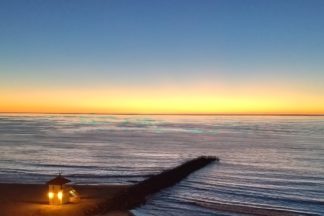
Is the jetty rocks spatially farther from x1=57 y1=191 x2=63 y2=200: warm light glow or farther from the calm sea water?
x1=57 y1=191 x2=63 y2=200: warm light glow

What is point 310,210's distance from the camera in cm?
2817

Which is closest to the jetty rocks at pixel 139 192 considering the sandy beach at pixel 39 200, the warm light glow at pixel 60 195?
the sandy beach at pixel 39 200

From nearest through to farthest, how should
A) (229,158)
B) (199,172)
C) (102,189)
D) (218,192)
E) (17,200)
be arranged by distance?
(17,200)
(102,189)
(218,192)
(199,172)
(229,158)

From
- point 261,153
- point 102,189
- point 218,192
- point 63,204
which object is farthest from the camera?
point 261,153

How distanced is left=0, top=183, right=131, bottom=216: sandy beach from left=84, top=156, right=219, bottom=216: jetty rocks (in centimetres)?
74

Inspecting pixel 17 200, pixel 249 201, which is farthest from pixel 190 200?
pixel 17 200

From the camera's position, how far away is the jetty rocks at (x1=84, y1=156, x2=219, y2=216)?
24878mm

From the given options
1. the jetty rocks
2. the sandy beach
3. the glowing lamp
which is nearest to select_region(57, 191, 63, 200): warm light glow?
the glowing lamp

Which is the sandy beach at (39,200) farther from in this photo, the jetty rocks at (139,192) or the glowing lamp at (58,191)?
the jetty rocks at (139,192)

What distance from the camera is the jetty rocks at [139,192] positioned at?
81.6 ft

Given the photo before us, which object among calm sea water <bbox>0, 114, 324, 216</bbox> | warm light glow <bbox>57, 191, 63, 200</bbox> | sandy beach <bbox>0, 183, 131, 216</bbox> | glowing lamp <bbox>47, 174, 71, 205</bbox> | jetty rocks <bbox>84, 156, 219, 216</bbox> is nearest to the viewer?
sandy beach <bbox>0, 183, 131, 216</bbox>

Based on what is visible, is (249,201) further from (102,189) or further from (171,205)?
(102,189)

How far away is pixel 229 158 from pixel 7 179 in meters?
33.0

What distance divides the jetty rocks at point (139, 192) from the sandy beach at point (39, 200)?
74cm
